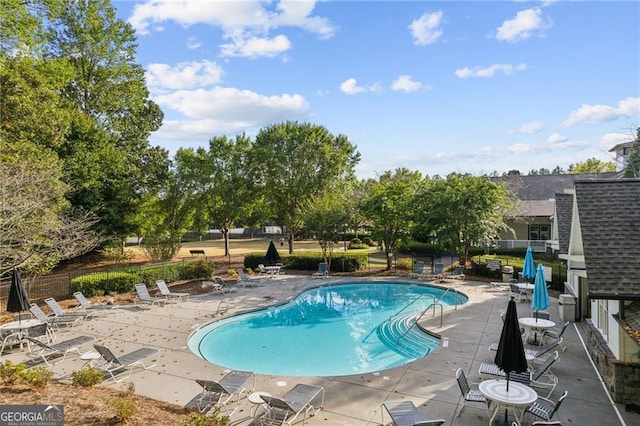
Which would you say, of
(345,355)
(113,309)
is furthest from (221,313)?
(345,355)

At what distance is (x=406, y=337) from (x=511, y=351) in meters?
7.08

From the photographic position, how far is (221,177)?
39.4 metres

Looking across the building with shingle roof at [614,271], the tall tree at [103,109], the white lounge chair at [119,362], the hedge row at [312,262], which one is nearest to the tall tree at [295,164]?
the hedge row at [312,262]

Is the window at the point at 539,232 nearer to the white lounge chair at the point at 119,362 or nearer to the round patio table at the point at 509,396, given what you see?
the round patio table at the point at 509,396

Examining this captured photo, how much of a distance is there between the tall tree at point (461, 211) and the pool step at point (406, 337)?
10.1 meters

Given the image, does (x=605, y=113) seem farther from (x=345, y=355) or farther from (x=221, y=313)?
(x=221, y=313)

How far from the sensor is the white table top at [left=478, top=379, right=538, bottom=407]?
681 cm

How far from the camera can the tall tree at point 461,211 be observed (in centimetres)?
2389

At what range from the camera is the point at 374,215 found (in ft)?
87.2

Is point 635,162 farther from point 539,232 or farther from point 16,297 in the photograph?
point 16,297

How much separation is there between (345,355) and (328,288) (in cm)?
1044

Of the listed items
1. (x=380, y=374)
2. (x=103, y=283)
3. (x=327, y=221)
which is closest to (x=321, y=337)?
(x=380, y=374)

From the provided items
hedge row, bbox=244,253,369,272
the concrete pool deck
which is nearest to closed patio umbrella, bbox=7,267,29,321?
the concrete pool deck

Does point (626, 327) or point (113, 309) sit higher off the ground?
point (626, 327)
